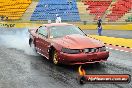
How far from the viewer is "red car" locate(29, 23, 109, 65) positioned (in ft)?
39.0

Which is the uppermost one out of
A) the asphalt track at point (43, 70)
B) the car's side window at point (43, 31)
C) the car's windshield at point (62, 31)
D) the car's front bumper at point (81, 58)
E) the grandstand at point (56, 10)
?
the car's windshield at point (62, 31)

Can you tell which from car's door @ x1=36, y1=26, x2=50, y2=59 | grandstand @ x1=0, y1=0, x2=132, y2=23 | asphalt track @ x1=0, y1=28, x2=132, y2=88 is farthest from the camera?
grandstand @ x1=0, y1=0, x2=132, y2=23

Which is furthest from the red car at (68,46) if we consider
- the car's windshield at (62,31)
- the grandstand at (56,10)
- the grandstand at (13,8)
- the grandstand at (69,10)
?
the grandstand at (13,8)

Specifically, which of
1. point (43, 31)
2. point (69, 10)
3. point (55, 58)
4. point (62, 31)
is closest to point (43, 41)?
point (43, 31)

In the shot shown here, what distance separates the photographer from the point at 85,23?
37906mm

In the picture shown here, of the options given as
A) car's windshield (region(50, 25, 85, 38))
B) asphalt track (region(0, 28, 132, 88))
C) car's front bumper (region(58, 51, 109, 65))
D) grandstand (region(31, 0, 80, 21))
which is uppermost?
car's windshield (region(50, 25, 85, 38))

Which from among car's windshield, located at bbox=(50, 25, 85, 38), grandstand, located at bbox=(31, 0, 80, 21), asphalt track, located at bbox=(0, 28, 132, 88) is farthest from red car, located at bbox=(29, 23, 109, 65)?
grandstand, located at bbox=(31, 0, 80, 21)

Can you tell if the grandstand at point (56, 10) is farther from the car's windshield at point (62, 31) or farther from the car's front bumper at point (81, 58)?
the car's front bumper at point (81, 58)

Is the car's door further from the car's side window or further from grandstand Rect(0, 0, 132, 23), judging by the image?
grandstand Rect(0, 0, 132, 23)

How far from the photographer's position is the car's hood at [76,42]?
1204 cm

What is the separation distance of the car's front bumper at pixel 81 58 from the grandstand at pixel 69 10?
28229 mm

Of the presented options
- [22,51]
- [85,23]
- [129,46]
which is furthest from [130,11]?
[22,51]

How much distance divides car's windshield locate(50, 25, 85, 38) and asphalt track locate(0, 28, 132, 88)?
1084 mm

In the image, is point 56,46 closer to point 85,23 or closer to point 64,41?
point 64,41
